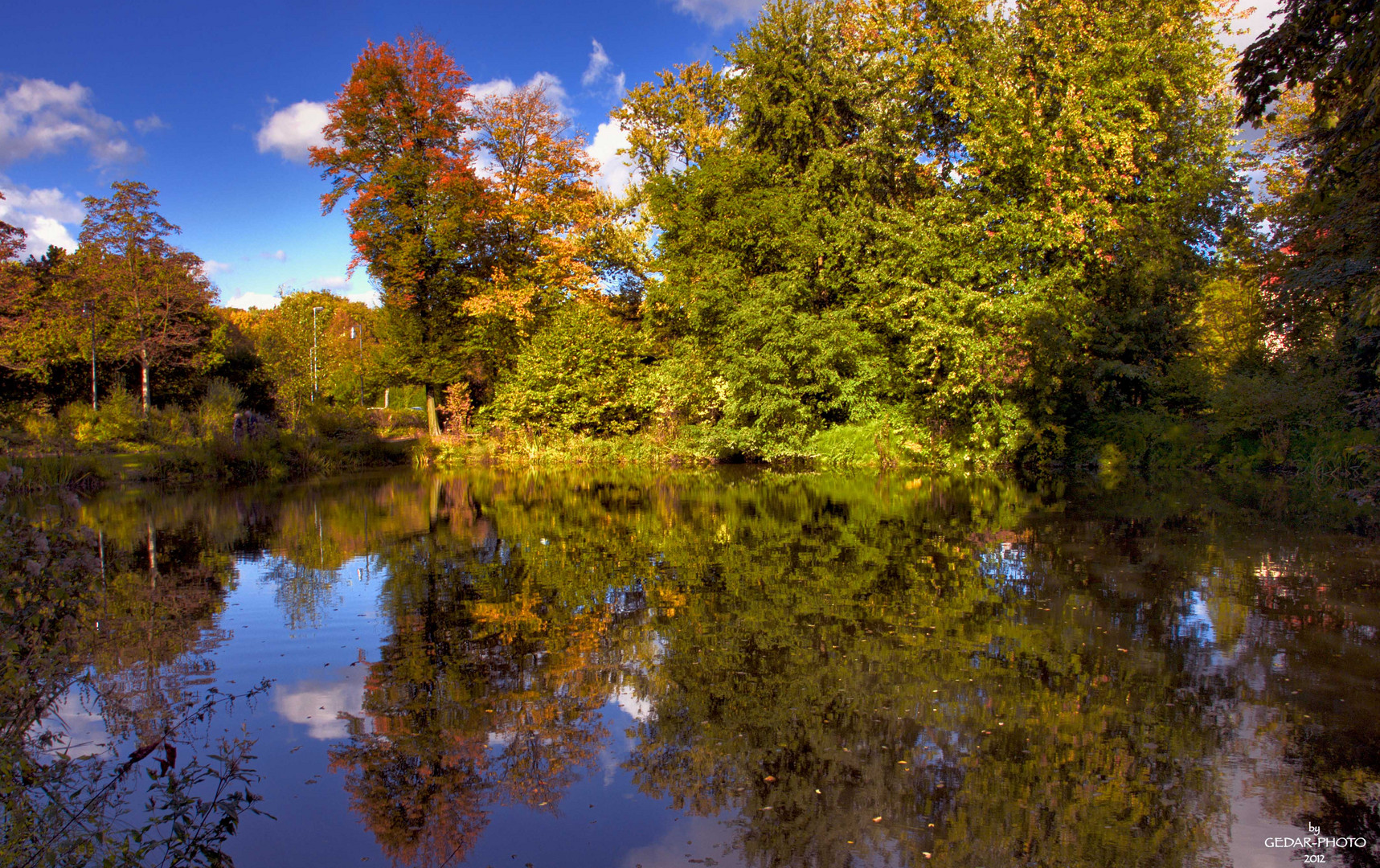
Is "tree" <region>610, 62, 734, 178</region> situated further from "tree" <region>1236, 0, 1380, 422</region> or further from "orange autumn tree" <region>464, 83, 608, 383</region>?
"tree" <region>1236, 0, 1380, 422</region>

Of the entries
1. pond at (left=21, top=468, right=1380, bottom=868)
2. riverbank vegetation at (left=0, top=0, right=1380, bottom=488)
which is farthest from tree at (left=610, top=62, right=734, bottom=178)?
pond at (left=21, top=468, right=1380, bottom=868)

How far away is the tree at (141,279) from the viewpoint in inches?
965

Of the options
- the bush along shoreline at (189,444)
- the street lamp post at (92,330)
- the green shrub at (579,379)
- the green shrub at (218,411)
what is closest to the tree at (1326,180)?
the green shrub at (579,379)

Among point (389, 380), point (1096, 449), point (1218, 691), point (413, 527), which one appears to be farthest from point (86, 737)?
point (389, 380)

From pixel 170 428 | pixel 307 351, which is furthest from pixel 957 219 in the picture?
pixel 307 351

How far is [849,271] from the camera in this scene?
24391 mm

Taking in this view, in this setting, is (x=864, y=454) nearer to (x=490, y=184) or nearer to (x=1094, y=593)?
(x=1094, y=593)

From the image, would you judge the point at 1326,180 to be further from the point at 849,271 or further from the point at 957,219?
the point at 849,271

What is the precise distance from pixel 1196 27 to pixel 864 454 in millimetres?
14748

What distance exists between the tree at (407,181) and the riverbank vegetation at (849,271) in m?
0.11

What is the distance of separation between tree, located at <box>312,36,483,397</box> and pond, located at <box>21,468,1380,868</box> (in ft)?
60.5

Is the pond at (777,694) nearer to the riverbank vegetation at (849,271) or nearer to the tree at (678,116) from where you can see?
the riverbank vegetation at (849,271)

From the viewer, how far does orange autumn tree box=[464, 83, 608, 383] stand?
29.1 m

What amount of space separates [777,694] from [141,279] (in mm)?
28446
